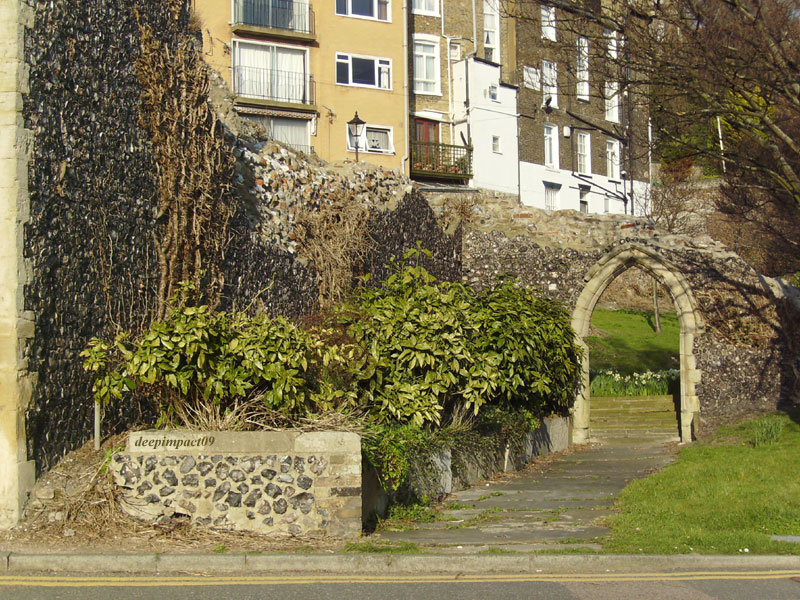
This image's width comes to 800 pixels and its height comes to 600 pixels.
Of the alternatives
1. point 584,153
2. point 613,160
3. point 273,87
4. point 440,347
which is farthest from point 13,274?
point 613,160

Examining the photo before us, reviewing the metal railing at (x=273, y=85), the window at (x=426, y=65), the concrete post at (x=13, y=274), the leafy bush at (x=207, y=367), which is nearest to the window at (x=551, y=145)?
the window at (x=426, y=65)

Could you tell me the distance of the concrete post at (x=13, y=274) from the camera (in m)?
8.70

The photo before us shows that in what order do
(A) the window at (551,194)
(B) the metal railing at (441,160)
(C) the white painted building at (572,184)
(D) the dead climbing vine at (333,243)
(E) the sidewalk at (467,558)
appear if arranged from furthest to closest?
(A) the window at (551,194), (C) the white painted building at (572,184), (B) the metal railing at (441,160), (D) the dead climbing vine at (333,243), (E) the sidewalk at (467,558)

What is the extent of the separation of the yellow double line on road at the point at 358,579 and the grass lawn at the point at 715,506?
17.9 inches

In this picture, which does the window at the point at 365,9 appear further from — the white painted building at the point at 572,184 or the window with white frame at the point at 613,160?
the window with white frame at the point at 613,160

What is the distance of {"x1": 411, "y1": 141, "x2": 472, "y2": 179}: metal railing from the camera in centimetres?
3672

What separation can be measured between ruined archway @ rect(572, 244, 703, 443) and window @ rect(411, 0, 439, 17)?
21931 mm

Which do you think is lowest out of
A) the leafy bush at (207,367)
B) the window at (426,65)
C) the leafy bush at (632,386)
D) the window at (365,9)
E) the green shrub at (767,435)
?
the green shrub at (767,435)

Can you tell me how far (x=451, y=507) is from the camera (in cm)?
1134

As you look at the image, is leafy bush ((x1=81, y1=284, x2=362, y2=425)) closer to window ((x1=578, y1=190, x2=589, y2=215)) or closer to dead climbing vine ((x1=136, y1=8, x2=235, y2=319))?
dead climbing vine ((x1=136, y1=8, x2=235, y2=319))

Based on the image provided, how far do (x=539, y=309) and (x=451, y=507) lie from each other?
6.61 m

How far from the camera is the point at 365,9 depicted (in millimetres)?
35188

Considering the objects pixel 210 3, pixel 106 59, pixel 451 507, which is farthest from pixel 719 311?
pixel 210 3

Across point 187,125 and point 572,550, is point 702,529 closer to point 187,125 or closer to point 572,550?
point 572,550
